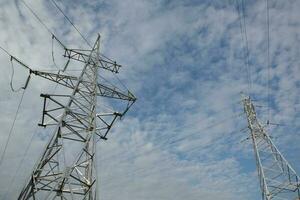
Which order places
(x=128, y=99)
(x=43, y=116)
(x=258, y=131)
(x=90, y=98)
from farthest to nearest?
(x=258, y=131) < (x=128, y=99) < (x=90, y=98) < (x=43, y=116)

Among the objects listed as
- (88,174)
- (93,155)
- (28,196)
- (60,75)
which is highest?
(60,75)

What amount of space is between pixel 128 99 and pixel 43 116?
4.98 meters

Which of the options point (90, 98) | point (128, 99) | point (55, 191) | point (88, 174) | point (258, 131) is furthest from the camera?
point (258, 131)

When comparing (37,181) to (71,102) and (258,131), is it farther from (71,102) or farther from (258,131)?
(258,131)

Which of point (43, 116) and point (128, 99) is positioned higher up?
point (128, 99)

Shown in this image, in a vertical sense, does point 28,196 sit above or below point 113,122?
below

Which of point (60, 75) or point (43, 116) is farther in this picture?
point (60, 75)

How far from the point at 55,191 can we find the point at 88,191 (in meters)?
1.32

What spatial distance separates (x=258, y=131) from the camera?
3120 cm

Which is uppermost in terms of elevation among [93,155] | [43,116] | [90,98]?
[90,98]

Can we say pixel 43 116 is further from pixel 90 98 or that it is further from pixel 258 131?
pixel 258 131

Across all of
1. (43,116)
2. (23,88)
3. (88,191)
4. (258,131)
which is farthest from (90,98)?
(258,131)

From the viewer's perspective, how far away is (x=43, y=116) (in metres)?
15.2

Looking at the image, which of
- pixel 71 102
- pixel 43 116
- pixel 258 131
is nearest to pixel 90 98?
pixel 71 102
